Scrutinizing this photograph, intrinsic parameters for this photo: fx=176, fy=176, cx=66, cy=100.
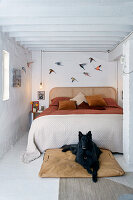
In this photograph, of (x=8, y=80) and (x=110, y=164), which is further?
(x=8, y=80)

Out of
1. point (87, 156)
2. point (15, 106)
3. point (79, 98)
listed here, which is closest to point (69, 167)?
point (87, 156)

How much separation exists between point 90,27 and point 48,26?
0.79 m

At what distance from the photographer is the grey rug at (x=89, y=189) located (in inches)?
79.3

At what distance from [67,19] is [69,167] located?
7.73 ft

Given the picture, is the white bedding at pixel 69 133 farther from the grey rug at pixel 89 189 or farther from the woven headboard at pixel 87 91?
the woven headboard at pixel 87 91

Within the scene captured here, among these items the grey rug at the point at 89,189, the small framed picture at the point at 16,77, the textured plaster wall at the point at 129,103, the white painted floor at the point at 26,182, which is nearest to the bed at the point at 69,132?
the white painted floor at the point at 26,182

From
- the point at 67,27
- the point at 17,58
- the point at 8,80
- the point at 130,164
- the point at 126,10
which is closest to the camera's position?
the point at 126,10

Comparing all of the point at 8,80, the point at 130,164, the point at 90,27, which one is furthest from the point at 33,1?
the point at 130,164

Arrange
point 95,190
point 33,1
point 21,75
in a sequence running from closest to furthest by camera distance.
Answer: point 95,190 < point 33,1 < point 21,75

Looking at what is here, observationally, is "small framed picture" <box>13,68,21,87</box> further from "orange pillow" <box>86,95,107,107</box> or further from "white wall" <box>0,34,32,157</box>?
"orange pillow" <box>86,95,107,107</box>

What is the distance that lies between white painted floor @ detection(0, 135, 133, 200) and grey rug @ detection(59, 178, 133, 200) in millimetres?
97

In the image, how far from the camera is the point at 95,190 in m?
2.12

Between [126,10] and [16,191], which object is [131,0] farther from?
[16,191]

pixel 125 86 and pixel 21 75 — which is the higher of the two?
pixel 21 75
